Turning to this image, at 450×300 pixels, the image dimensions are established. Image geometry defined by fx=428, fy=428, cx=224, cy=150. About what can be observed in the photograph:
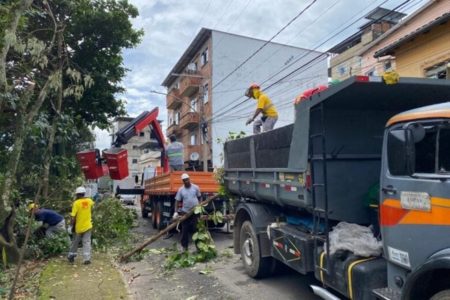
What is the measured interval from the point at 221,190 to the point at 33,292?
3.88 m

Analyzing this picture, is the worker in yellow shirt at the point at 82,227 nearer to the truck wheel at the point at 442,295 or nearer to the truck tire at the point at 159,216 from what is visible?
the truck tire at the point at 159,216

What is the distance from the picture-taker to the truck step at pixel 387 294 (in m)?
3.81

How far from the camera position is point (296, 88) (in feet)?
109

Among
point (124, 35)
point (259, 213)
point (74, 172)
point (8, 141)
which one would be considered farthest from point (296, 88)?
point (259, 213)

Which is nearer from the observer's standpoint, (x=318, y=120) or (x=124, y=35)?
(x=318, y=120)

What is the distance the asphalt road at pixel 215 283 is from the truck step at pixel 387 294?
7.11 ft

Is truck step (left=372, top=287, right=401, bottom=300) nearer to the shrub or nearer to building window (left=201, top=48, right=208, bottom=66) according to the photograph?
the shrub

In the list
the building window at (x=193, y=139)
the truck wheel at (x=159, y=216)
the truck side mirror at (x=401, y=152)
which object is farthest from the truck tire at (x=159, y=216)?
the building window at (x=193, y=139)

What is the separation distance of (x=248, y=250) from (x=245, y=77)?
26015mm

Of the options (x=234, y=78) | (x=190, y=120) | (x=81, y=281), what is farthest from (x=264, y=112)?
(x=190, y=120)

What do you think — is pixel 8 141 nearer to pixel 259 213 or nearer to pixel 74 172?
pixel 74 172

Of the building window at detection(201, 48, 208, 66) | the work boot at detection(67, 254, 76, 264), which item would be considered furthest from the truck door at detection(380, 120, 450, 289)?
the building window at detection(201, 48, 208, 66)

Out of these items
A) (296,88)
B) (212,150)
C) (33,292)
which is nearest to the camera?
(33,292)

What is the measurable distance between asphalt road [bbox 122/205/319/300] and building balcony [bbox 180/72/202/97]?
2534 cm
